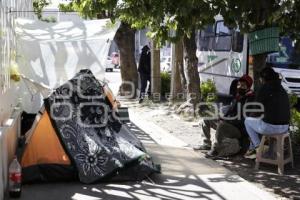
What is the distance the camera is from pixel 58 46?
7.52m

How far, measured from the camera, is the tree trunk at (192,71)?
11938 millimetres

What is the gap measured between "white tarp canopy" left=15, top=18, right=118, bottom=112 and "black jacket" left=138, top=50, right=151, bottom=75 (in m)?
8.47

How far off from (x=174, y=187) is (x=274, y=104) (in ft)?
6.38

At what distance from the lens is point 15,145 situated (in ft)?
23.5

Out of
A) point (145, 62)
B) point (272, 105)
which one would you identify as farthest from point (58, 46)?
point (145, 62)

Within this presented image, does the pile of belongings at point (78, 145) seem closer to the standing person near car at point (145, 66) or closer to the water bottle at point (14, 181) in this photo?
the water bottle at point (14, 181)

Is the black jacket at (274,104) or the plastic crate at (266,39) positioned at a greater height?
the plastic crate at (266,39)

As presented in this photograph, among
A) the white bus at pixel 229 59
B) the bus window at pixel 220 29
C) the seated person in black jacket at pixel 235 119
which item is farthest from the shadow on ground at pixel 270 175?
the bus window at pixel 220 29

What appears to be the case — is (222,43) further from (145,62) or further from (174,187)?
(174,187)

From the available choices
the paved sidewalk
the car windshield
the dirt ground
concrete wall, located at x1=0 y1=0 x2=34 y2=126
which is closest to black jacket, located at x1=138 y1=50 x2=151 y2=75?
the car windshield

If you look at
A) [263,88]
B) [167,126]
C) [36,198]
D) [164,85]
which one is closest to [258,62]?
[263,88]

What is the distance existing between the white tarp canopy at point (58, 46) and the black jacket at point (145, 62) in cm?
847

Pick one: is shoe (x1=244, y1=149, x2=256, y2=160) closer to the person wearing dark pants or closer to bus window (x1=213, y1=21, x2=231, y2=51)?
bus window (x1=213, y1=21, x2=231, y2=51)

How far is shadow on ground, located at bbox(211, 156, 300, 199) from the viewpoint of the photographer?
6160mm
